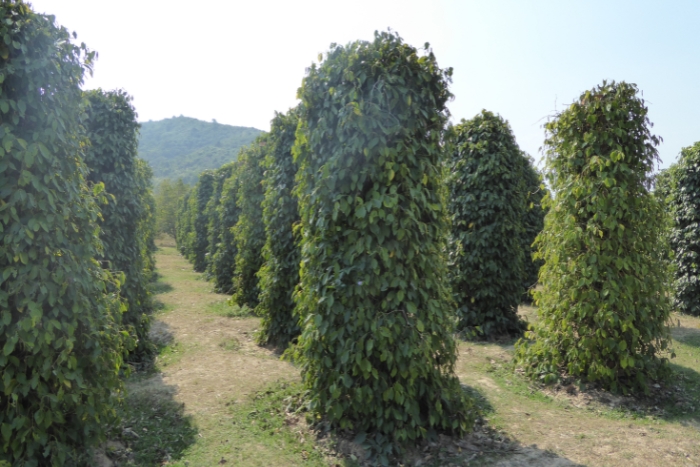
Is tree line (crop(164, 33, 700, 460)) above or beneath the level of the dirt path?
above

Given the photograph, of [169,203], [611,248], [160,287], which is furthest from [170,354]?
[169,203]

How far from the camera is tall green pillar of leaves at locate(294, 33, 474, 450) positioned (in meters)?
4.42

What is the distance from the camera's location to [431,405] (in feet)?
15.2

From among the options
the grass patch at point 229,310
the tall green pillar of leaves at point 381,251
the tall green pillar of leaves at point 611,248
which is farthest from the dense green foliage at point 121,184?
the tall green pillar of leaves at point 611,248

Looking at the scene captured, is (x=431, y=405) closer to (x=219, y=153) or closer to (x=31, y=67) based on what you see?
(x=31, y=67)

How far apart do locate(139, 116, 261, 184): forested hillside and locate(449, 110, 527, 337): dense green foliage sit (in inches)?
2752

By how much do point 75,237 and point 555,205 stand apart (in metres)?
5.53

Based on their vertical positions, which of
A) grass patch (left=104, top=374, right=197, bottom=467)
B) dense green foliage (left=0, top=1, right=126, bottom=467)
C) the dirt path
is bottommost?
grass patch (left=104, top=374, right=197, bottom=467)

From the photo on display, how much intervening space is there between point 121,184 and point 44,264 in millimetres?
3743

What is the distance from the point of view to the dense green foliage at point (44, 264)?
347cm

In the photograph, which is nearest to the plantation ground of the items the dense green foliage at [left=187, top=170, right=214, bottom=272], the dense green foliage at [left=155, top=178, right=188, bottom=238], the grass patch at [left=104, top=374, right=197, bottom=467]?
the grass patch at [left=104, top=374, right=197, bottom=467]

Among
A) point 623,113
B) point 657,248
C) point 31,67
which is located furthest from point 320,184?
point 657,248

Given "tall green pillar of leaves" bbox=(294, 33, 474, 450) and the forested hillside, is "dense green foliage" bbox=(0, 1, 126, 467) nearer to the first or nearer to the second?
"tall green pillar of leaves" bbox=(294, 33, 474, 450)

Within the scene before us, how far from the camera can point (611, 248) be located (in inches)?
232
